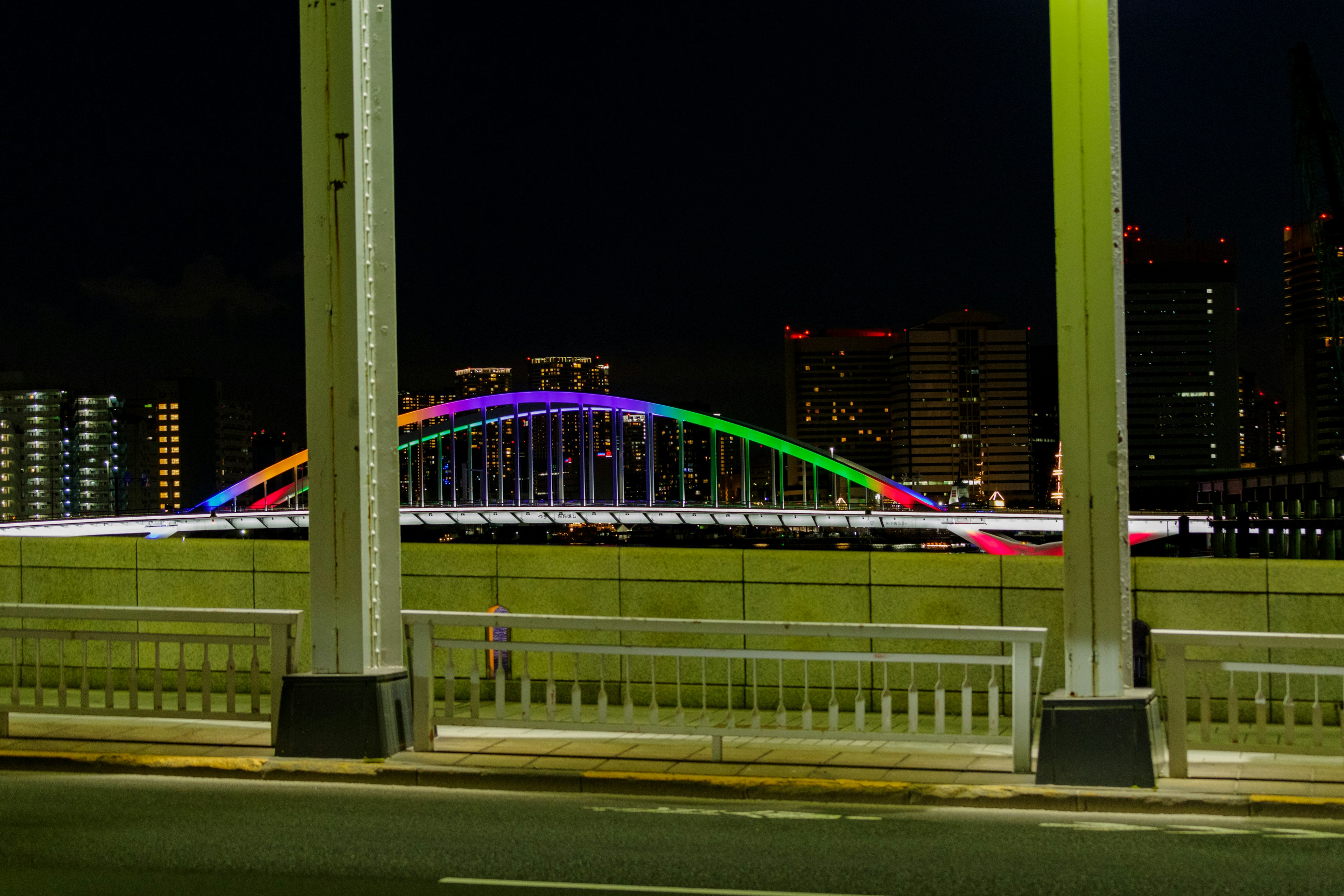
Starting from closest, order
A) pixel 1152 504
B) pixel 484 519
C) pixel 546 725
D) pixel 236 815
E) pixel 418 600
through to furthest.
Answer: pixel 236 815 < pixel 546 725 < pixel 418 600 < pixel 484 519 < pixel 1152 504

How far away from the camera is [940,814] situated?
741 cm

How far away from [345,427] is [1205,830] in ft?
19.5

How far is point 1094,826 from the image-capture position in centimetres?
707

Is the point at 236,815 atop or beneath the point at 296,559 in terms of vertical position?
beneath

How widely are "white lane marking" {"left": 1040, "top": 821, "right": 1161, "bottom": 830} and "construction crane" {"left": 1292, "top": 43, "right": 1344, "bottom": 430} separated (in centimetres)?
10791

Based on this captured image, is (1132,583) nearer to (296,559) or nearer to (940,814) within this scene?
(940,814)

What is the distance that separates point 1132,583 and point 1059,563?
624 millimetres

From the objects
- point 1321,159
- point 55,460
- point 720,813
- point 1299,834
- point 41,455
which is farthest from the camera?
point 41,455

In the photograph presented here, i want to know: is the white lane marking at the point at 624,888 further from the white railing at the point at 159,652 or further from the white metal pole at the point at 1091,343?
the white railing at the point at 159,652

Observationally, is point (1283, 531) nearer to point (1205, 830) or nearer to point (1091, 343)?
point (1091, 343)

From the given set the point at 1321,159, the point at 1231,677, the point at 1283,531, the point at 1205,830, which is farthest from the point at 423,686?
the point at 1321,159

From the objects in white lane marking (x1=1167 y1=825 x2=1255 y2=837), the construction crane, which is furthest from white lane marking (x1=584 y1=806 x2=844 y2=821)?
the construction crane

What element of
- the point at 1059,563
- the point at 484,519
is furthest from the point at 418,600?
the point at 484,519

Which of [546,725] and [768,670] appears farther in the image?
[768,670]
